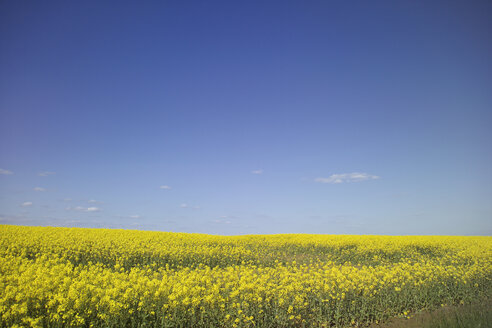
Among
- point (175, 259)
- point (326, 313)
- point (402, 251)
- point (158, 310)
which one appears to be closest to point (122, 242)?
point (175, 259)

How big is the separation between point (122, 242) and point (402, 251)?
65.0 feet

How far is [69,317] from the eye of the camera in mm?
6227

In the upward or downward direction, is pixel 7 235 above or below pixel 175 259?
above

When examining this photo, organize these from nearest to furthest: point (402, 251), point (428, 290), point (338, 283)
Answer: point (338, 283)
point (428, 290)
point (402, 251)

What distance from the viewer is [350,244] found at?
2448cm

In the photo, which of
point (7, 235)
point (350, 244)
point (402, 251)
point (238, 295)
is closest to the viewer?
point (238, 295)

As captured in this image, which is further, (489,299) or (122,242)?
(122,242)

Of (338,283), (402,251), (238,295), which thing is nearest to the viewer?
(238,295)

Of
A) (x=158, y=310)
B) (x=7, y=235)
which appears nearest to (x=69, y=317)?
(x=158, y=310)

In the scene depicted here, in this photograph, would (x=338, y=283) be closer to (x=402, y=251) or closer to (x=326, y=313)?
(x=326, y=313)

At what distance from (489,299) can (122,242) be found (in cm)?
1817

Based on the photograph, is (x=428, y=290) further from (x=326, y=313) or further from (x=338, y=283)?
(x=326, y=313)

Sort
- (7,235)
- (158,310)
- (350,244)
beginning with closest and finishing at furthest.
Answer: (158,310)
(7,235)
(350,244)

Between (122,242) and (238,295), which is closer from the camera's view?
(238,295)
